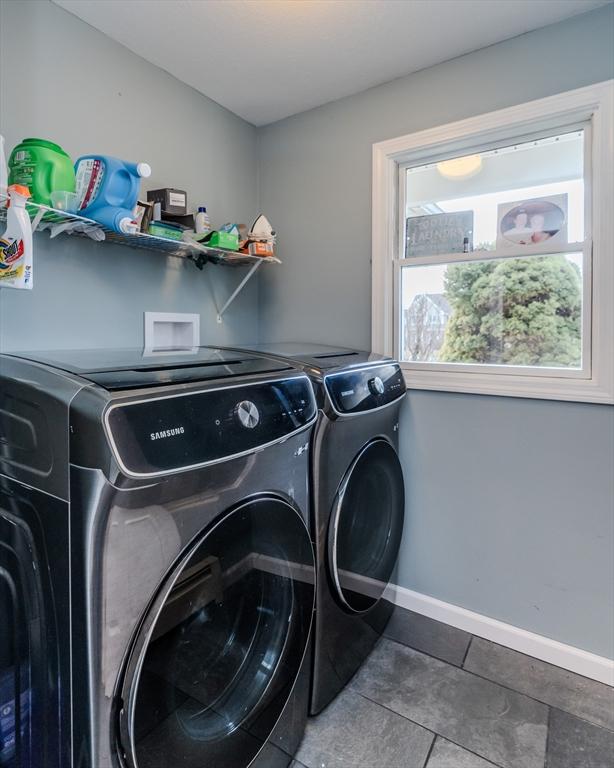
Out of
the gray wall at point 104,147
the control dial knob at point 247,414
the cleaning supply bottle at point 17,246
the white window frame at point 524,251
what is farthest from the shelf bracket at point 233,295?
the control dial knob at point 247,414

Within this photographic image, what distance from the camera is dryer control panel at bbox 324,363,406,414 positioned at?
136 centimetres

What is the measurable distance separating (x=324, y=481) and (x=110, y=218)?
102 cm

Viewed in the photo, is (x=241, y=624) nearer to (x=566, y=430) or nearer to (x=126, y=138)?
(x=566, y=430)

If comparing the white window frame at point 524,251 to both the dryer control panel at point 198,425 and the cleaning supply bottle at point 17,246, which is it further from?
the cleaning supply bottle at point 17,246

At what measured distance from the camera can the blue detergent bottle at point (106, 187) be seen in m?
1.35

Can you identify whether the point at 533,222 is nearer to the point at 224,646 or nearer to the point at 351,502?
the point at 351,502

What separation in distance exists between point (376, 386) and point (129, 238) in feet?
3.37

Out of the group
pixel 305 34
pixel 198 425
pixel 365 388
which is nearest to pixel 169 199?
pixel 305 34

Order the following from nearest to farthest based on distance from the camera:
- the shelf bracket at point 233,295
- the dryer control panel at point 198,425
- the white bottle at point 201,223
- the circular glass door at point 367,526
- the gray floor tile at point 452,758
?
the dryer control panel at point 198,425 < the gray floor tile at point 452,758 < the circular glass door at point 367,526 < the white bottle at point 201,223 < the shelf bracket at point 233,295

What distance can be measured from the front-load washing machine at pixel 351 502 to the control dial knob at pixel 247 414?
0.31m

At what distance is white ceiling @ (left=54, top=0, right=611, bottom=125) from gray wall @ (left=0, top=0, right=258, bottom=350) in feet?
0.38

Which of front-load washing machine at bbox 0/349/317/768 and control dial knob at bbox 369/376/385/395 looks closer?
front-load washing machine at bbox 0/349/317/768

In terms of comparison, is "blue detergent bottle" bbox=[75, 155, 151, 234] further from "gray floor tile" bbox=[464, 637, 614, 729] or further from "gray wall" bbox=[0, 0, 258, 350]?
"gray floor tile" bbox=[464, 637, 614, 729]

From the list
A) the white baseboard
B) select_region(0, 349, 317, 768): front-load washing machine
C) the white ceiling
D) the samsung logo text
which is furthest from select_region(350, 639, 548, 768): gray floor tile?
the white ceiling
